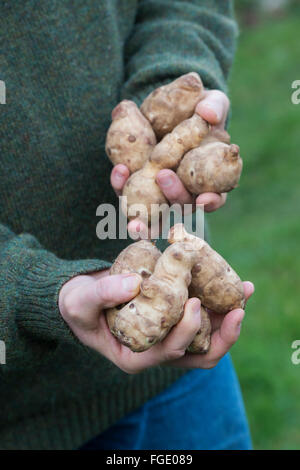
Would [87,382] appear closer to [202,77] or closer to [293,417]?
[202,77]

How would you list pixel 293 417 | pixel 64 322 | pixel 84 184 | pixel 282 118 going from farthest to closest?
pixel 282 118 < pixel 293 417 < pixel 84 184 < pixel 64 322

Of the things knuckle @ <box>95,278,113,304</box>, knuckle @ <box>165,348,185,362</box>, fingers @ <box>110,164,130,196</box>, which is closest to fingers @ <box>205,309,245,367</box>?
knuckle @ <box>165,348,185,362</box>

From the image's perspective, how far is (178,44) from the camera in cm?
175

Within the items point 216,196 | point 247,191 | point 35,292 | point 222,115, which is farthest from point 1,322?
point 247,191

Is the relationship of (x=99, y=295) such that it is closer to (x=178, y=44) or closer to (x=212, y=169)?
(x=212, y=169)

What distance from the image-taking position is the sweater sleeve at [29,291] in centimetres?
126

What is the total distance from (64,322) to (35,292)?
79 millimetres

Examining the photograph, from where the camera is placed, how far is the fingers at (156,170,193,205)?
1.39m

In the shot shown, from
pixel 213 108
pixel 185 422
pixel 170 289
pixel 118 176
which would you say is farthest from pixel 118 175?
pixel 185 422

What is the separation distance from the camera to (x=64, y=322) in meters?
1.25

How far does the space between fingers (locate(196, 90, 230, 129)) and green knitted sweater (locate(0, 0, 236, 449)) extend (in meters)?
0.15

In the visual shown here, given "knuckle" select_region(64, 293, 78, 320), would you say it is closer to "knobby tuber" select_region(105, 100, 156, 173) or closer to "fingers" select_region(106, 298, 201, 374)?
"fingers" select_region(106, 298, 201, 374)

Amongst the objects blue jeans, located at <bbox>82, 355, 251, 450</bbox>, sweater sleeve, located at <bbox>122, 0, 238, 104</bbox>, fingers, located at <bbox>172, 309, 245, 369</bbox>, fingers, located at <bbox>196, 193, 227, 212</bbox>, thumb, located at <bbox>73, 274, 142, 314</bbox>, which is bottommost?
blue jeans, located at <bbox>82, 355, 251, 450</bbox>

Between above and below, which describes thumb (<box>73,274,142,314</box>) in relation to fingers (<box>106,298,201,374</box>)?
above
